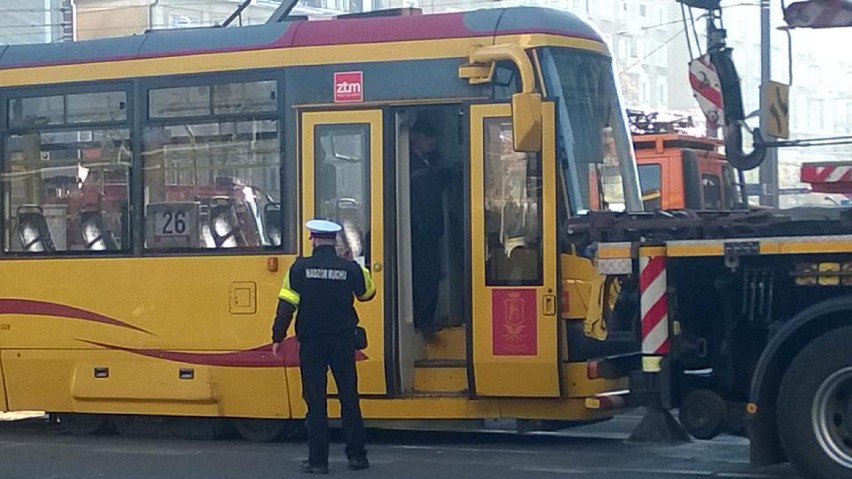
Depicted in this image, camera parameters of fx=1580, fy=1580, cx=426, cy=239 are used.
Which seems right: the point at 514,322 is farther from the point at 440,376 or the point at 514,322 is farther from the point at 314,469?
the point at 314,469

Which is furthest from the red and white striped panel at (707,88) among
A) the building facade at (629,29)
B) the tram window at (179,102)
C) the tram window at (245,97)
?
the building facade at (629,29)

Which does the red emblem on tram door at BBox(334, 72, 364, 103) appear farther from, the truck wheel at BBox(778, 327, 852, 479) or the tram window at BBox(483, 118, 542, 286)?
the truck wheel at BBox(778, 327, 852, 479)

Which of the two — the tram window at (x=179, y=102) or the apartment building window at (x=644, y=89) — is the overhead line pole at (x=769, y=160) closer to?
the tram window at (x=179, y=102)

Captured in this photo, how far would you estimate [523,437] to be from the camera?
488 inches

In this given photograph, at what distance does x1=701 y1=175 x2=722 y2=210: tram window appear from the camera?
17562mm

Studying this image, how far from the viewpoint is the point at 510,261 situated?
1122 cm

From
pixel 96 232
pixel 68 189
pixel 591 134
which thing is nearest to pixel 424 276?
pixel 591 134

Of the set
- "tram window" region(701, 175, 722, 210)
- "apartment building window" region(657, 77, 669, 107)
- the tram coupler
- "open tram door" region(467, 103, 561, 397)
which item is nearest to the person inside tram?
"open tram door" region(467, 103, 561, 397)

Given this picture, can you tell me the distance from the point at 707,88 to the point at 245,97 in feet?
12.2

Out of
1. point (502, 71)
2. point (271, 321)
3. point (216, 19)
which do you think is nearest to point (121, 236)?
point (271, 321)

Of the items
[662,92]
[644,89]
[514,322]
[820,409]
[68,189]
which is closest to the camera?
[820,409]

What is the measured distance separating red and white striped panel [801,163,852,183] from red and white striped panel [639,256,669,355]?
3.43ft

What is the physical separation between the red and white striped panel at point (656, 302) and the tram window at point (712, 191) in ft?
26.6

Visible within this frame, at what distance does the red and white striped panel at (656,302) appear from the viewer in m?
9.42
